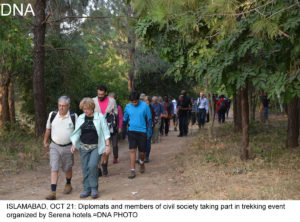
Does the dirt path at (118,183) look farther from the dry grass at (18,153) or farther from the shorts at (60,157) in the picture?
the shorts at (60,157)

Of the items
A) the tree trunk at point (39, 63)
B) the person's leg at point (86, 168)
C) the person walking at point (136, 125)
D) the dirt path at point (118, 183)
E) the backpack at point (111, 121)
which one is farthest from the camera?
the tree trunk at point (39, 63)

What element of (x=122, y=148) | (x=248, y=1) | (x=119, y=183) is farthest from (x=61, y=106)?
(x=122, y=148)

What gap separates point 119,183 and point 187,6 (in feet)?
13.2

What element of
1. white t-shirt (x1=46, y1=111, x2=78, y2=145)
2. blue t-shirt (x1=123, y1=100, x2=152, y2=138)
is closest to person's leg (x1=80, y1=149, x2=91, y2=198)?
white t-shirt (x1=46, y1=111, x2=78, y2=145)

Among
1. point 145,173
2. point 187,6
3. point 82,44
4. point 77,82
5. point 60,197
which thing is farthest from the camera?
point 82,44

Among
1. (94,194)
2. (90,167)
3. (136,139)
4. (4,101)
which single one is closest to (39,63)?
(4,101)

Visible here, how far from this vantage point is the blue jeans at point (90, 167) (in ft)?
20.5

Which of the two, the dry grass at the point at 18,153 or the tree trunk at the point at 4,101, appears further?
the tree trunk at the point at 4,101

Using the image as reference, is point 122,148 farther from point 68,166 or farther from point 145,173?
point 68,166

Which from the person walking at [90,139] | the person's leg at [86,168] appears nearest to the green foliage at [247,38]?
the person walking at [90,139]

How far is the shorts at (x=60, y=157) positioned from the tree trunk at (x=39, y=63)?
6.61 meters

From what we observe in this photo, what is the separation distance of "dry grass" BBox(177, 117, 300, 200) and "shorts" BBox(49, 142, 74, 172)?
2289 mm

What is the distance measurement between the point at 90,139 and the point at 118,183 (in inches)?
65.2

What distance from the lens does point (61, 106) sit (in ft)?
20.6
